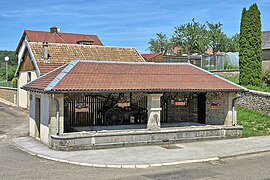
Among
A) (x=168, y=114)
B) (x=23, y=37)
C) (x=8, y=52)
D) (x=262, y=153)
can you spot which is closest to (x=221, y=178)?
(x=262, y=153)

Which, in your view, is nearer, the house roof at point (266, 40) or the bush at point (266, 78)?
the bush at point (266, 78)

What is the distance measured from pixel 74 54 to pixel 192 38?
46.1 m

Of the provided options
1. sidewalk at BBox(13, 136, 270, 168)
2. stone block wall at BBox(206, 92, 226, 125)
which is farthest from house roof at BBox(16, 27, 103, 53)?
sidewalk at BBox(13, 136, 270, 168)

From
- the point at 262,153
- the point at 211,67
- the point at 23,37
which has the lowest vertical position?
the point at 262,153

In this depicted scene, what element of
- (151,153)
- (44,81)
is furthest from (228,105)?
(44,81)

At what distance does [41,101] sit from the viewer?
54.6ft

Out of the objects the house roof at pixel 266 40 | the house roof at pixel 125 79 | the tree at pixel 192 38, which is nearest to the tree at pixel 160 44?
the tree at pixel 192 38

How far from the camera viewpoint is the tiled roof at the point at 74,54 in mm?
24594

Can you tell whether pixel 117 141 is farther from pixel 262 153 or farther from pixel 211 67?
pixel 211 67

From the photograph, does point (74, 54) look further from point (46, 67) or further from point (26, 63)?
point (26, 63)

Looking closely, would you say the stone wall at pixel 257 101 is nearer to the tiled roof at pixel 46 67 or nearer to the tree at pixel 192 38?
the tiled roof at pixel 46 67

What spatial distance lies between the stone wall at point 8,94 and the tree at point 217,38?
41812 mm

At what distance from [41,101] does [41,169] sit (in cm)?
566

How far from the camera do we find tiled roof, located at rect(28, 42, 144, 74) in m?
24.6
